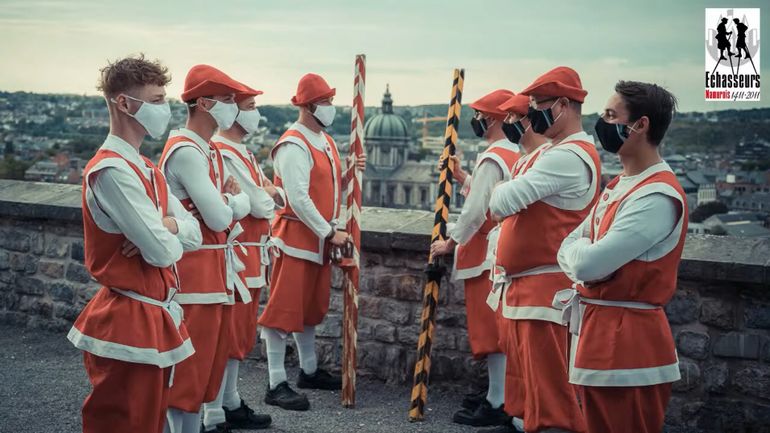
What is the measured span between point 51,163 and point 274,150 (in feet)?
20.4

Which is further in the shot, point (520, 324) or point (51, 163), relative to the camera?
point (51, 163)

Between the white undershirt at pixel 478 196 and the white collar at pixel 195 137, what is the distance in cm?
160

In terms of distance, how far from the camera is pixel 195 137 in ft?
15.0

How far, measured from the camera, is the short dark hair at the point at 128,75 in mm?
3576

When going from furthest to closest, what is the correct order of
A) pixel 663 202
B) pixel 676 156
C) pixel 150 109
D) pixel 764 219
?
pixel 676 156 < pixel 764 219 < pixel 150 109 < pixel 663 202

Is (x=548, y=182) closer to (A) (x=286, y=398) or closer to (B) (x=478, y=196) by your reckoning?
(B) (x=478, y=196)

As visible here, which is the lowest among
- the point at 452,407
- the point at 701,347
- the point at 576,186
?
the point at 452,407

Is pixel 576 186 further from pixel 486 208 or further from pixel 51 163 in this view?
pixel 51 163

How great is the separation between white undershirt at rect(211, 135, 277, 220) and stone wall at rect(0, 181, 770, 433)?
126 centimetres

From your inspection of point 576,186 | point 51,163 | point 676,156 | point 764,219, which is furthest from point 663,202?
point 51,163

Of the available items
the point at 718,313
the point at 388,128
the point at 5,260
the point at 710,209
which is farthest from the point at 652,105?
the point at 388,128

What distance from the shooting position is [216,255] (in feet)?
15.0

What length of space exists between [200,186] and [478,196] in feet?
5.79

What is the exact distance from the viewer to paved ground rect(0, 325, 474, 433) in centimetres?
561
